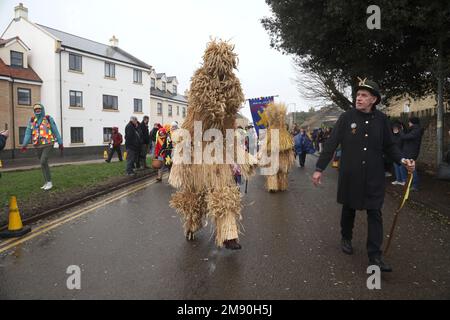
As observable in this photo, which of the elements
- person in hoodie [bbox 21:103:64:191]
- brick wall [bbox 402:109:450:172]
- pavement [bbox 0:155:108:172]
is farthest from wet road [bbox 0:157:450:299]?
pavement [bbox 0:155:108:172]

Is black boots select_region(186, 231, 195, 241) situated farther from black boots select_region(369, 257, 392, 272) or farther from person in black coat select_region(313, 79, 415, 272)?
black boots select_region(369, 257, 392, 272)

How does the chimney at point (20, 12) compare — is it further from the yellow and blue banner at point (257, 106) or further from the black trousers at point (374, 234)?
the black trousers at point (374, 234)

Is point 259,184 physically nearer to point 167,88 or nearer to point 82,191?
point 82,191

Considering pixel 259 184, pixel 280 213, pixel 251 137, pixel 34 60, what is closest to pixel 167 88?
pixel 34 60

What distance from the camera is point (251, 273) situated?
13.2 ft

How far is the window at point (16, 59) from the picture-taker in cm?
2880

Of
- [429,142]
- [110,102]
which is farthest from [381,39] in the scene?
[110,102]

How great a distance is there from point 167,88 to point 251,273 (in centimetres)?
5032

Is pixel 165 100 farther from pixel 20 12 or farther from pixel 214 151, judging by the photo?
pixel 214 151

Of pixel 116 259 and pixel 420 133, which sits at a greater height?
pixel 420 133

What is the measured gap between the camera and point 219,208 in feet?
15.0

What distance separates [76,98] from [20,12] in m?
9.26

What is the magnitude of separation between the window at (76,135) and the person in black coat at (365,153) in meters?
30.8

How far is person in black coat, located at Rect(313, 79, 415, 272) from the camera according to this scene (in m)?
4.22
